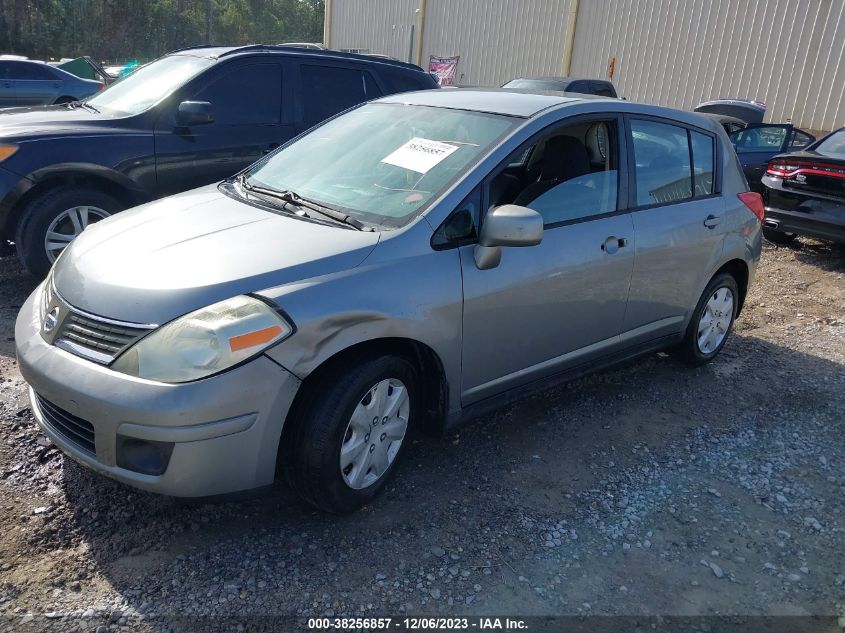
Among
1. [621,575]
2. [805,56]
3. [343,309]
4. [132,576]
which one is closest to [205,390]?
[343,309]

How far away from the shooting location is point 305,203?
3344mm

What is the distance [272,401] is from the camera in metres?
2.55

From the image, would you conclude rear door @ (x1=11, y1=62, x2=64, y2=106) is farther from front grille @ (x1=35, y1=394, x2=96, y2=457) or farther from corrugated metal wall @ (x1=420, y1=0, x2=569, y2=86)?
front grille @ (x1=35, y1=394, x2=96, y2=457)

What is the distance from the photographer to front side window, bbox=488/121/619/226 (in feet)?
11.7

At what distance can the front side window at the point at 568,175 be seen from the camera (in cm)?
357

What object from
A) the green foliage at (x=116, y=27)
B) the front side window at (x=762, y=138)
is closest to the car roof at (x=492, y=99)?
the front side window at (x=762, y=138)

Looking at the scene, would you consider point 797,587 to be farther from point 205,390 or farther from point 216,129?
point 216,129

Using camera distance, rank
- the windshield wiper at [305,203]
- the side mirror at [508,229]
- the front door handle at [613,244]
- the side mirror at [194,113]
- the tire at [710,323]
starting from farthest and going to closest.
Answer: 1. the side mirror at [194,113]
2. the tire at [710,323]
3. the front door handle at [613,244]
4. the windshield wiper at [305,203]
5. the side mirror at [508,229]

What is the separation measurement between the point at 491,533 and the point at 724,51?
1561 cm

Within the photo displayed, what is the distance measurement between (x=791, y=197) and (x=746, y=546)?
594cm

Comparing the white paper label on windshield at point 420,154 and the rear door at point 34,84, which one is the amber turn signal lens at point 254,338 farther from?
the rear door at point 34,84

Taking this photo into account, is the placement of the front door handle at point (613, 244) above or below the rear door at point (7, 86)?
above

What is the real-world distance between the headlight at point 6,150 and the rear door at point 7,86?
35.3 feet

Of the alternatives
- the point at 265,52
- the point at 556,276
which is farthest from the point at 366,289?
the point at 265,52
